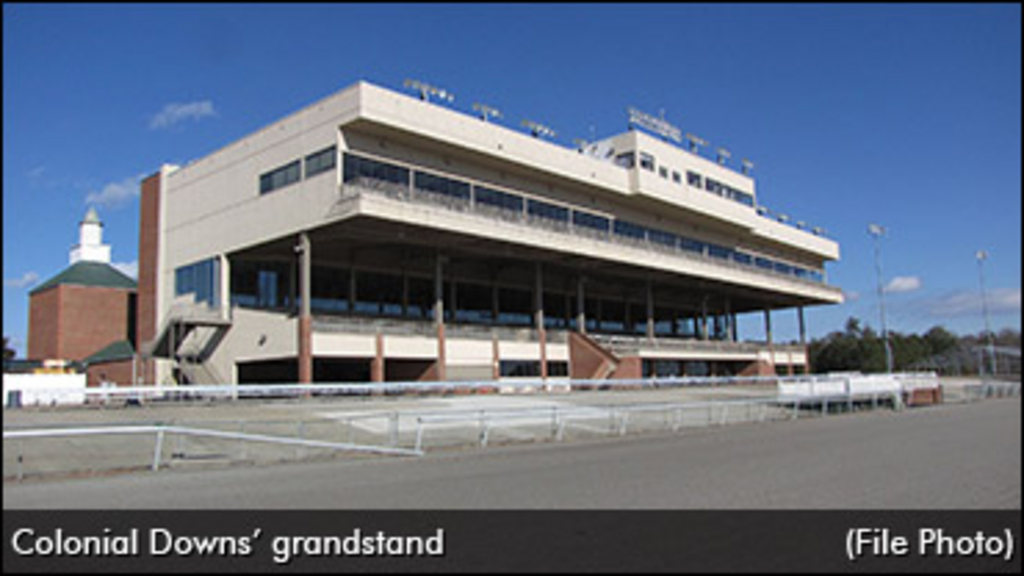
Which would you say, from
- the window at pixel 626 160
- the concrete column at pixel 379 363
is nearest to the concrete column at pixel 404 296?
the concrete column at pixel 379 363

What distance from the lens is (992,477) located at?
12.6 metres

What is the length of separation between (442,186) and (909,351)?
43.3 m

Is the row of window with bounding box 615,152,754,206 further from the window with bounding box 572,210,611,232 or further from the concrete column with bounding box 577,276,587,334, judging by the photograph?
the concrete column with bounding box 577,276,587,334

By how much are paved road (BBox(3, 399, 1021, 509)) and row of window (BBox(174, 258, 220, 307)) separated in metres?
31.9

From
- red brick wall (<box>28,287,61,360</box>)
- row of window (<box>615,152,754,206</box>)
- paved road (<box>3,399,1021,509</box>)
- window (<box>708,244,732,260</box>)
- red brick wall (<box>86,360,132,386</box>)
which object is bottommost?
paved road (<box>3,399,1021,509</box>)

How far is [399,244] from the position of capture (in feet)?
161

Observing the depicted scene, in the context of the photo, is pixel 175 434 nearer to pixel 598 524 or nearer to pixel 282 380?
pixel 598 524

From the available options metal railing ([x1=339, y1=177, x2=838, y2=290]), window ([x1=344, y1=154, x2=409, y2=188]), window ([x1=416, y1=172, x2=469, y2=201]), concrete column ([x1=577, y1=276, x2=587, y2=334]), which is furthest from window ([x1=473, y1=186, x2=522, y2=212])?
concrete column ([x1=577, y1=276, x2=587, y2=334])

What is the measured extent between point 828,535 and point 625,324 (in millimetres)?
69524

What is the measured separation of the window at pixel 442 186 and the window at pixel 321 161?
4.98 meters

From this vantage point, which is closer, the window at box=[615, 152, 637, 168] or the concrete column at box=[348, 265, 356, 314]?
the concrete column at box=[348, 265, 356, 314]

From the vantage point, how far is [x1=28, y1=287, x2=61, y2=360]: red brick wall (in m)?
54.1

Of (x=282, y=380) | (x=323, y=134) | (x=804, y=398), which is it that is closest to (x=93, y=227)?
(x=282, y=380)

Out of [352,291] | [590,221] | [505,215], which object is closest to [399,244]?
[352,291]
